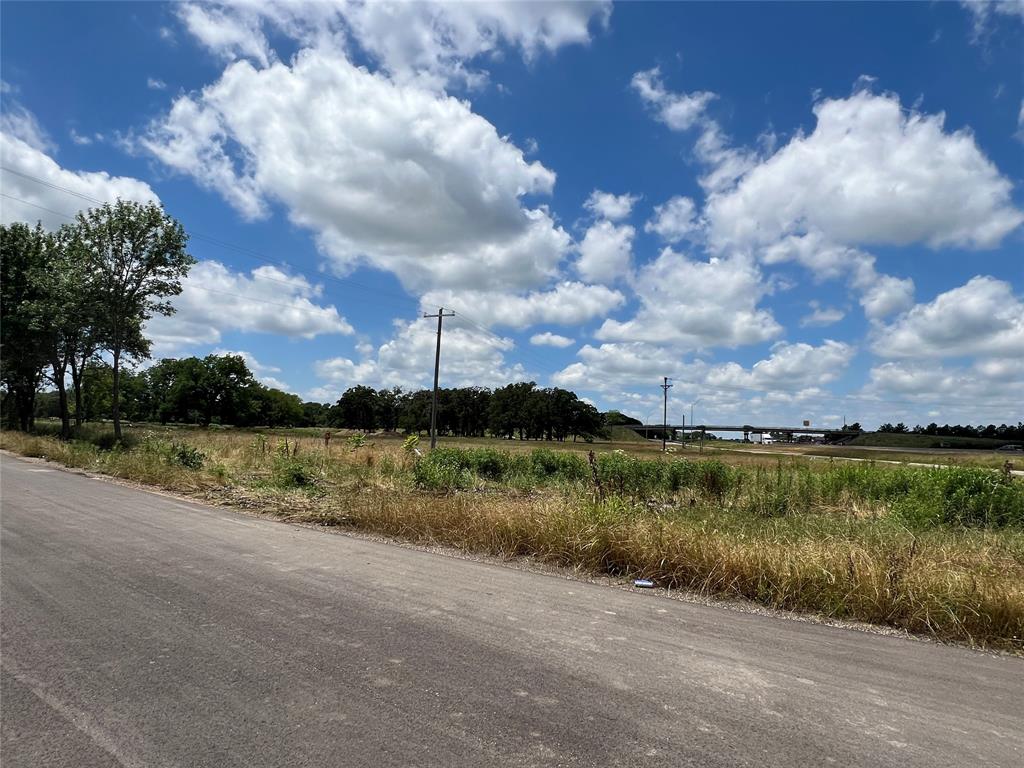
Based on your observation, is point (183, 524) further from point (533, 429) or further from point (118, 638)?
point (533, 429)

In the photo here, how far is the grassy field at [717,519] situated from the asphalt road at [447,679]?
2.22 feet

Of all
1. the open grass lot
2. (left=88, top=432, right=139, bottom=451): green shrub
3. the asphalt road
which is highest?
the open grass lot

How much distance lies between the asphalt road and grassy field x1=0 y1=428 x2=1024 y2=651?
0.68 m

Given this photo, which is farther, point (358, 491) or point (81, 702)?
point (358, 491)

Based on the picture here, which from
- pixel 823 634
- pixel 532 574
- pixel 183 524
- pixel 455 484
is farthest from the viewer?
pixel 455 484

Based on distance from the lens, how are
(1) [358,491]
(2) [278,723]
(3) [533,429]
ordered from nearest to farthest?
(2) [278,723]
(1) [358,491]
(3) [533,429]

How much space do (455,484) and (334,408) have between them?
5410 inches

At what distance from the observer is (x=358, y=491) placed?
12.8 m

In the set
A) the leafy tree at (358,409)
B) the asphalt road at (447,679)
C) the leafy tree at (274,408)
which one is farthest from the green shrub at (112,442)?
the leafy tree at (358,409)

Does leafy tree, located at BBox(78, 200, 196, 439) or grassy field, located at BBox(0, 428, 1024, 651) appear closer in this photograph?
grassy field, located at BBox(0, 428, 1024, 651)

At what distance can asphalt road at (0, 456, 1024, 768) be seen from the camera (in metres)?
3.08

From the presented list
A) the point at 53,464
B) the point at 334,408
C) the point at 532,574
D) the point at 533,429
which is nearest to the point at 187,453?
the point at 53,464

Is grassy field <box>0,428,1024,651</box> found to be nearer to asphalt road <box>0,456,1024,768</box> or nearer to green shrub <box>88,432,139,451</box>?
asphalt road <box>0,456,1024,768</box>

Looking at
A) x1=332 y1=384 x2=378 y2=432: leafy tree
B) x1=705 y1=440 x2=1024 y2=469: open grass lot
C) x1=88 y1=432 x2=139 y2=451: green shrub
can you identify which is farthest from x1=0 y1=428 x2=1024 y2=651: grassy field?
x1=332 y1=384 x2=378 y2=432: leafy tree
